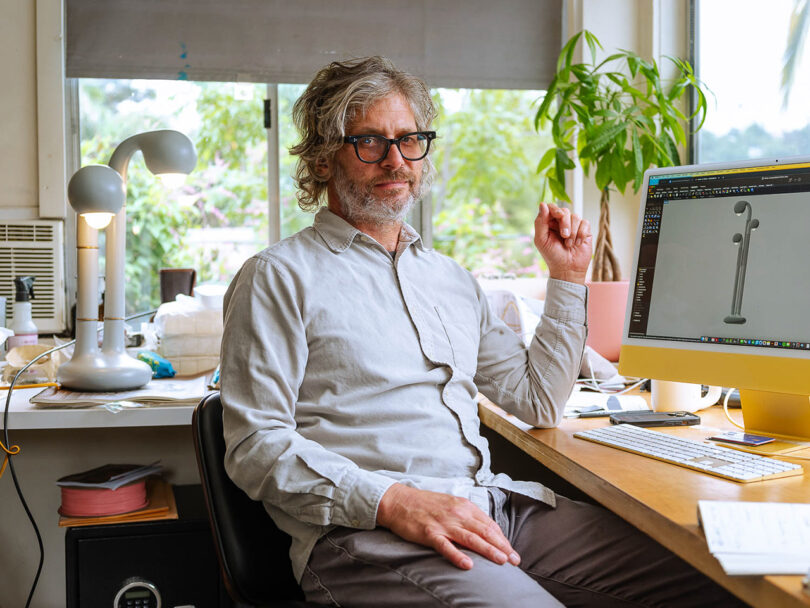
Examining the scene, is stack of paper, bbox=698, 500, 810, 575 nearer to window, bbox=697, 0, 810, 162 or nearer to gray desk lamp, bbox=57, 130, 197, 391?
gray desk lamp, bbox=57, 130, 197, 391

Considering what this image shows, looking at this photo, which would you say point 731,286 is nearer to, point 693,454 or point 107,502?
point 693,454

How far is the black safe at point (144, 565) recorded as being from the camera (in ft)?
5.92

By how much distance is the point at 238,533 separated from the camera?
1.29 m

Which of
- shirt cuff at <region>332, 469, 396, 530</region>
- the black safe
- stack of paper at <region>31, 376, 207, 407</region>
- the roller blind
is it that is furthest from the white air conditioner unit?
shirt cuff at <region>332, 469, 396, 530</region>

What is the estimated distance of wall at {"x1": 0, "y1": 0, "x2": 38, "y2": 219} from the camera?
2.78 meters

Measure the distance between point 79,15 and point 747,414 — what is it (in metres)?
2.48

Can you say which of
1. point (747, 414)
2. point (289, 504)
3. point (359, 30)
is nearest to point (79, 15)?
point (359, 30)

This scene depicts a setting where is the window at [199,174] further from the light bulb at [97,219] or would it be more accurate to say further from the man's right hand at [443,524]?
the man's right hand at [443,524]

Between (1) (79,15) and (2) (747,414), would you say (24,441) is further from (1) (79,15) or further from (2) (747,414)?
(2) (747,414)

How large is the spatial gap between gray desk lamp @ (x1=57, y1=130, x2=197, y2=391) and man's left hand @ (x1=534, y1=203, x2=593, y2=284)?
2.77 ft

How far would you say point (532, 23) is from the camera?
3102mm

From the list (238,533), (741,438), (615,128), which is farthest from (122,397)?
(615,128)

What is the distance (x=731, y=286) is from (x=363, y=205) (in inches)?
26.4

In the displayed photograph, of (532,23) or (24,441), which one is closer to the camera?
(24,441)
